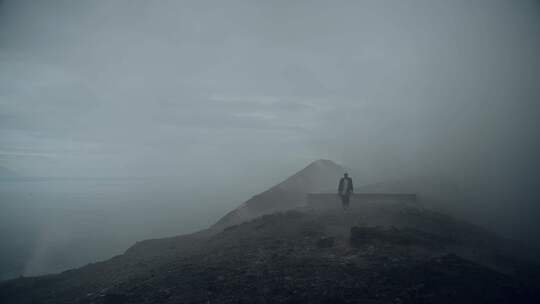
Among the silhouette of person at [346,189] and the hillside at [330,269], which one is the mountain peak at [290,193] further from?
the hillside at [330,269]

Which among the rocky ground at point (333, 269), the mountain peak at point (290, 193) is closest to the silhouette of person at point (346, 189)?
the rocky ground at point (333, 269)

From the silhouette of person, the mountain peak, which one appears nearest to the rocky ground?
the silhouette of person

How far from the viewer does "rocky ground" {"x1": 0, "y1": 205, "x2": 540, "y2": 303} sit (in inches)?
408

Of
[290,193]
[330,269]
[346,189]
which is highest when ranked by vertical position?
[346,189]

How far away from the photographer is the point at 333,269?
12250mm

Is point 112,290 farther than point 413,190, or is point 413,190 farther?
point 413,190

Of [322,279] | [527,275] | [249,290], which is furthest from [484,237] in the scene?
[249,290]

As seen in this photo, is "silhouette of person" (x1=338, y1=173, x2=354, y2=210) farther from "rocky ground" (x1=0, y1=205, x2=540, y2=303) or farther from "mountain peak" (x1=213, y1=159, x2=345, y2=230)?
"mountain peak" (x1=213, y1=159, x2=345, y2=230)

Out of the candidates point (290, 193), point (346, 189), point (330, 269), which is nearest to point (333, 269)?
point (330, 269)

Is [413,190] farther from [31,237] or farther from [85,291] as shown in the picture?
[31,237]

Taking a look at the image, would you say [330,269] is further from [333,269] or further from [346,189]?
[346,189]

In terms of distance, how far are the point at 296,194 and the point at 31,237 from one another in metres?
103

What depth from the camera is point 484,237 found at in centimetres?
1720

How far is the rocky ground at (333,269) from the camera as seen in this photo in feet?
34.0
